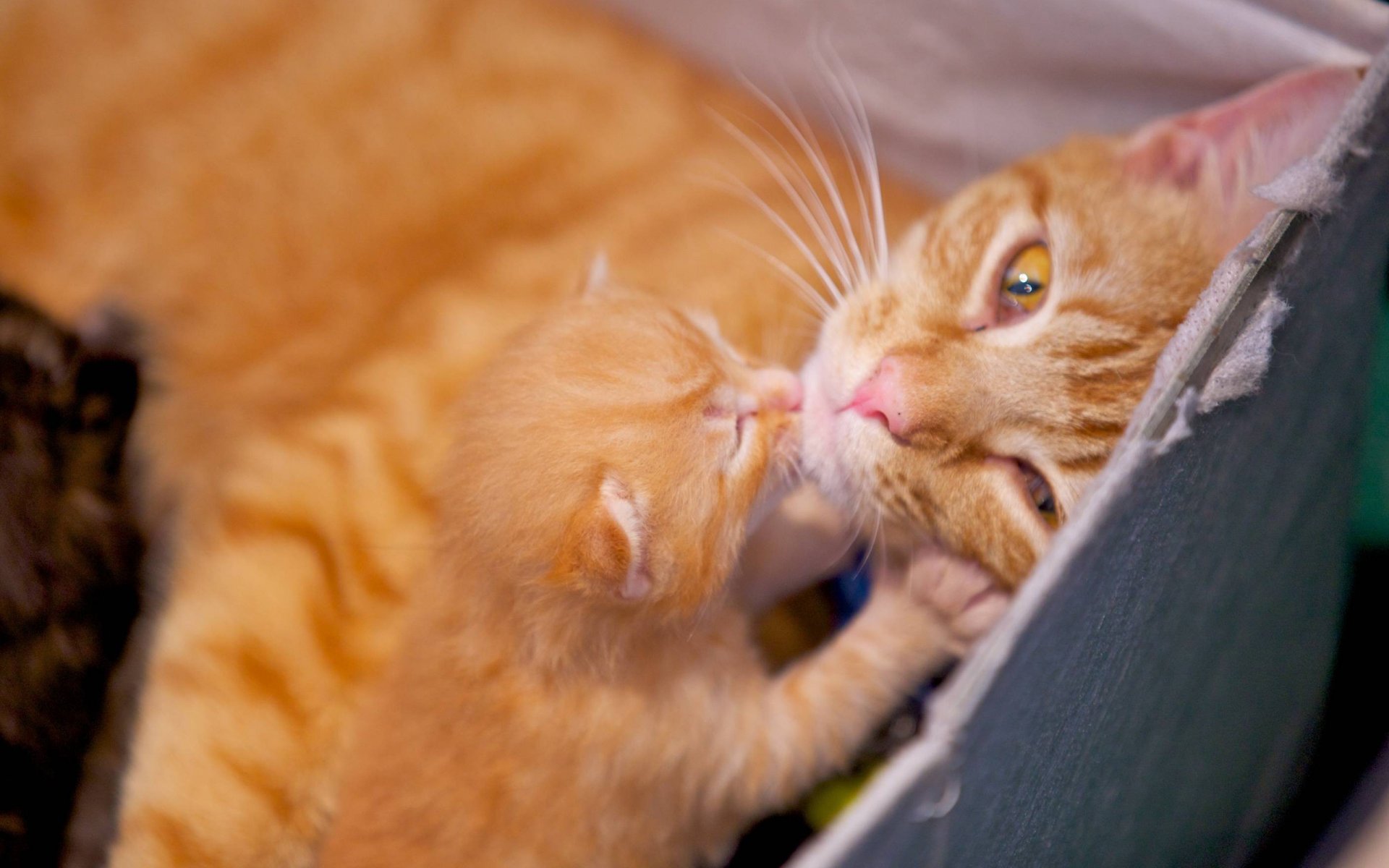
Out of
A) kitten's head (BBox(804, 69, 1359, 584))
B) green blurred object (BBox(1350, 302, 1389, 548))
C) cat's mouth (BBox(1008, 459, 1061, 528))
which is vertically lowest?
green blurred object (BBox(1350, 302, 1389, 548))

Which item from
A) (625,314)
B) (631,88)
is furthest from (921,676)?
(631,88)

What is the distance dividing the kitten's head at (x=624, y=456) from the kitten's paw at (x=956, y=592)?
7.5 inches

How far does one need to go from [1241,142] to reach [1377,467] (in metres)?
0.69

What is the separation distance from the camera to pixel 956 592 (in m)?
1.10

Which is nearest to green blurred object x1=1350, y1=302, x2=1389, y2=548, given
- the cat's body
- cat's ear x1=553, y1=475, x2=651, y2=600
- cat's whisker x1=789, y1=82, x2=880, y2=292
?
the cat's body

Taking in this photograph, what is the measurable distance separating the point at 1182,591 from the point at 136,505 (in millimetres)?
1323

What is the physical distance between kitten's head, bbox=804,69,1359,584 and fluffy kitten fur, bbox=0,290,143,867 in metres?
0.89

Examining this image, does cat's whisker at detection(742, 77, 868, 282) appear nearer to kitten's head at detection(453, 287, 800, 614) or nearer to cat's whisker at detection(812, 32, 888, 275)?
cat's whisker at detection(812, 32, 888, 275)

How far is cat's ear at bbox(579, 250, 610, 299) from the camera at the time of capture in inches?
46.1

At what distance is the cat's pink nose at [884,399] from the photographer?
3.13 ft

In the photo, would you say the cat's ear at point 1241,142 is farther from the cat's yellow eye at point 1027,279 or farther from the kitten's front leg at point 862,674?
the kitten's front leg at point 862,674

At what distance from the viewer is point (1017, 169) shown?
1213mm

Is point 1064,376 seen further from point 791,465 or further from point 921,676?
point 921,676

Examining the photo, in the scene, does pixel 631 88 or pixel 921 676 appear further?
pixel 631 88
